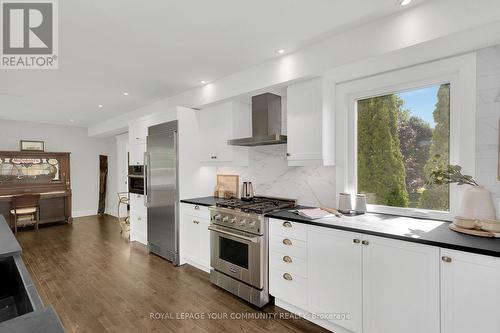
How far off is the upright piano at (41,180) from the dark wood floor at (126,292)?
1.87 meters

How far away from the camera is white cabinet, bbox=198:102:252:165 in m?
3.41

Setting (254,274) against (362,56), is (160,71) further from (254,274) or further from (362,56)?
(254,274)

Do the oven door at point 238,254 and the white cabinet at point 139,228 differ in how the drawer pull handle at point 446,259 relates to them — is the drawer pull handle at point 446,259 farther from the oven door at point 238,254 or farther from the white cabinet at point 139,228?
the white cabinet at point 139,228

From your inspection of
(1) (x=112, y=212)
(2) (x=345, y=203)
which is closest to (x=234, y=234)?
(2) (x=345, y=203)

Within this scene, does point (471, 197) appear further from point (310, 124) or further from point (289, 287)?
point (289, 287)

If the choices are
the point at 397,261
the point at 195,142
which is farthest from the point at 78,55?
the point at 397,261

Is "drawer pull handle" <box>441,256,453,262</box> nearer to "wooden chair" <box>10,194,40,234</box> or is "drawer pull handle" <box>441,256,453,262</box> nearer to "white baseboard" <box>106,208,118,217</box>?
"wooden chair" <box>10,194,40,234</box>

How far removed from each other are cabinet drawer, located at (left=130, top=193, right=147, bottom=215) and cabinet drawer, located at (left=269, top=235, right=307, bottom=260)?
2759 mm

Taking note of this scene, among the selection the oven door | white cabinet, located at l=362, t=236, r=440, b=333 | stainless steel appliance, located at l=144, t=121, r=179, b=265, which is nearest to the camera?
white cabinet, located at l=362, t=236, r=440, b=333

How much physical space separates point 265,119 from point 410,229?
6.01ft

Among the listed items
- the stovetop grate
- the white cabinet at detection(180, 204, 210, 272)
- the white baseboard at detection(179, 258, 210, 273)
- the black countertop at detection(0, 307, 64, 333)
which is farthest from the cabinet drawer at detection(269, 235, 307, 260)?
the black countertop at detection(0, 307, 64, 333)

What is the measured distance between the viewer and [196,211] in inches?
133

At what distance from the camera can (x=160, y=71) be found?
3.09m

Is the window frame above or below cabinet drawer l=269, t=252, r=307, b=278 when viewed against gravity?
above
